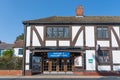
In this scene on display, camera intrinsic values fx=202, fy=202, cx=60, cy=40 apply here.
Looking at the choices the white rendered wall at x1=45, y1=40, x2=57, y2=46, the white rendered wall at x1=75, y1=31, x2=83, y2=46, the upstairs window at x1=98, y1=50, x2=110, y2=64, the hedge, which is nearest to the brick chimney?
the white rendered wall at x1=75, y1=31, x2=83, y2=46

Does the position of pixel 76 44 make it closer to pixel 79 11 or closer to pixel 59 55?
pixel 59 55

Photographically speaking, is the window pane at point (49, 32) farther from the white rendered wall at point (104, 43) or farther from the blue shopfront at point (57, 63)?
the white rendered wall at point (104, 43)

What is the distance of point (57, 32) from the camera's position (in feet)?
78.6

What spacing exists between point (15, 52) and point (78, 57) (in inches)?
841

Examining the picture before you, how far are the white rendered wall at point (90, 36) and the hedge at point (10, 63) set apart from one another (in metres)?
8.44

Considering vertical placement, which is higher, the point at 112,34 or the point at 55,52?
the point at 112,34

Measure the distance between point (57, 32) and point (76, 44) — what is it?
105 inches

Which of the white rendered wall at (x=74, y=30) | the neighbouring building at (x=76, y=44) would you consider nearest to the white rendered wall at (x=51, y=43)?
the neighbouring building at (x=76, y=44)

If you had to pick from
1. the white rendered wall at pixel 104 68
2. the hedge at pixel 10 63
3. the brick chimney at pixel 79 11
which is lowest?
the white rendered wall at pixel 104 68

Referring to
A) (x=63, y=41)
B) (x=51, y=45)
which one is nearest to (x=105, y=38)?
(x=63, y=41)

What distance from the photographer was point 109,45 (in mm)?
23344

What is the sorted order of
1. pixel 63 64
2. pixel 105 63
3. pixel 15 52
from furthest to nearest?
pixel 15 52 < pixel 63 64 < pixel 105 63

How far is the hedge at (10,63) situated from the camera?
23770mm

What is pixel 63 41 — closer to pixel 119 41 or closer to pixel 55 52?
pixel 55 52
